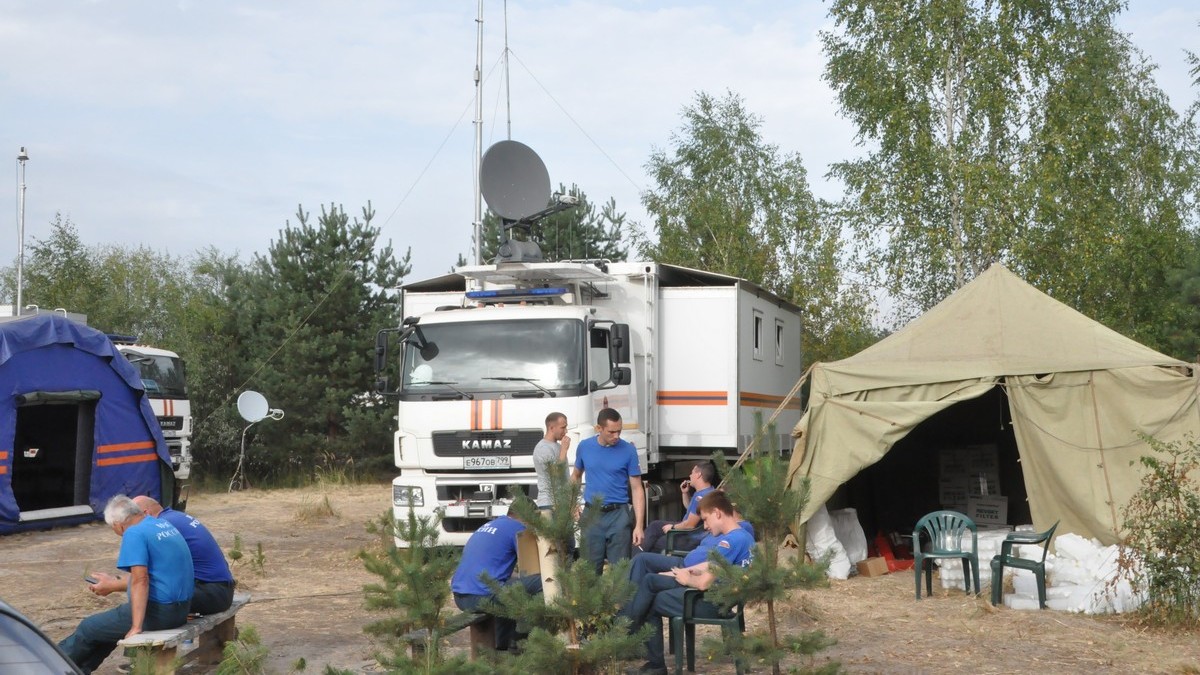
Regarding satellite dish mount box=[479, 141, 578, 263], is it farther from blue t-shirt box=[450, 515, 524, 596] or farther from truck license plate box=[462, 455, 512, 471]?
blue t-shirt box=[450, 515, 524, 596]

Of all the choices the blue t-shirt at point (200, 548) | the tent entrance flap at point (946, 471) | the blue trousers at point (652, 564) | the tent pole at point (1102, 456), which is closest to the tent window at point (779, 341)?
the tent entrance flap at point (946, 471)

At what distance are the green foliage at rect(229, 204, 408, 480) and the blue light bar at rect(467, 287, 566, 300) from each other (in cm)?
1218

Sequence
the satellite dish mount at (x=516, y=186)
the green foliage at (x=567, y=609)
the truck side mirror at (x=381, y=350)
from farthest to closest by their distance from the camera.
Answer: the satellite dish mount at (x=516, y=186) < the truck side mirror at (x=381, y=350) < the green foliage at (x=567, y=609)

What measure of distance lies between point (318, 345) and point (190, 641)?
59.2 ft

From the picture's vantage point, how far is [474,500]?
11641 mm

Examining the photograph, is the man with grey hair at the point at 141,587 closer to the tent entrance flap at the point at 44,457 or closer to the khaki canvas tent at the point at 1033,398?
the khaki canvas tent at the point at 1033,398

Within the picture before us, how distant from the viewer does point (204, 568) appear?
729 centimetres

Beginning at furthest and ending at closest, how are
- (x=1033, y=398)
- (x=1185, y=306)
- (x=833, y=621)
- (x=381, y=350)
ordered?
(x=1185, y=306) → (x=381, y=350) → (x=1033, y=398) → (x=833, y=621)

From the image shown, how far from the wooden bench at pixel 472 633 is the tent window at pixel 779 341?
31.9 feet

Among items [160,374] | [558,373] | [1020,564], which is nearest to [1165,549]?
[1020,564]

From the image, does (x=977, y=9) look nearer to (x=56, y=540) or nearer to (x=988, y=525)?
(x=988, y=525)

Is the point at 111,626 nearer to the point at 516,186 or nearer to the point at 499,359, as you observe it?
the point at 499,359

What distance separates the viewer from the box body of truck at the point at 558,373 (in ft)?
38.1

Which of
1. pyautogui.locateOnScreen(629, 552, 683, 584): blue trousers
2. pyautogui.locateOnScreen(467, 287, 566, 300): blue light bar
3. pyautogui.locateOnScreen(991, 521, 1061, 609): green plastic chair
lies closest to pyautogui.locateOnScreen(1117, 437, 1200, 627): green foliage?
pyautogui.locateOnScreen(991, 521, 1061, 609): green plastic chair
